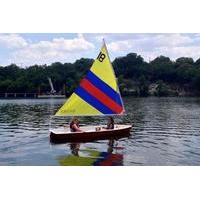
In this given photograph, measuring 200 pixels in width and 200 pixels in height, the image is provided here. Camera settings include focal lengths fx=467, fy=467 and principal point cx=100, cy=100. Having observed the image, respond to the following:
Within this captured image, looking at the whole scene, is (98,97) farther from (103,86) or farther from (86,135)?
(86,135)

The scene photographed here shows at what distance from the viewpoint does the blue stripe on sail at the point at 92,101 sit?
32469 mm

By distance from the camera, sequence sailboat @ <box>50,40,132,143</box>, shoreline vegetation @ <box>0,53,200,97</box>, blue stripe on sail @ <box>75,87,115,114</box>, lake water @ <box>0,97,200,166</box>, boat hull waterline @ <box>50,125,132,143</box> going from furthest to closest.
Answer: shoreline vegetation @ <box>0,53,200,97</box>
blue stripe on sail @ <box>75,87,115,114</box>
sailboat @ <box>50,40,132,143</box>
boat hull waterline @ <box>50,125,132,143</box>
lake water @ <box>0,97,200,166</box>

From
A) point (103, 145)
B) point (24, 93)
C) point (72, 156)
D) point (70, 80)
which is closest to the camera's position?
point (72, 156)

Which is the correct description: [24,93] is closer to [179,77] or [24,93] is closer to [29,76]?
[29,76]

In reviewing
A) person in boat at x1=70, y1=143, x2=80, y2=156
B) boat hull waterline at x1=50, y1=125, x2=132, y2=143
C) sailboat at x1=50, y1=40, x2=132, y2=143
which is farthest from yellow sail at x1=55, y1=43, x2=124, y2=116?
person in boat at x1=70, y1=143, x2=80, y2=156

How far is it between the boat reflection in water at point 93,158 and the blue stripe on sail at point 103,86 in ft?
18.4

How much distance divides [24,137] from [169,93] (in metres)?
81.1

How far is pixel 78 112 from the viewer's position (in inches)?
1268

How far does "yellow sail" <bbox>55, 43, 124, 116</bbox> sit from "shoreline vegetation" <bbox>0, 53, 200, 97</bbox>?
54.4 m

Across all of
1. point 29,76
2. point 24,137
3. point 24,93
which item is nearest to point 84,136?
point 24,137

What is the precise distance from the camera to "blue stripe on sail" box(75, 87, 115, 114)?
107 feet

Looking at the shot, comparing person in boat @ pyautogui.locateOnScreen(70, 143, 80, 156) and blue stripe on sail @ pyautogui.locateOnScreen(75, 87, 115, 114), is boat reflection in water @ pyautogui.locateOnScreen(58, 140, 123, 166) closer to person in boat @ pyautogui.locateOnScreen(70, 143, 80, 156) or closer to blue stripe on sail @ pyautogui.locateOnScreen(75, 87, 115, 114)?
person in boat @ pyautogui.locateOnScreen(70, 143, 80, 156)

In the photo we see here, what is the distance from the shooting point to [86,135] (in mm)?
30219

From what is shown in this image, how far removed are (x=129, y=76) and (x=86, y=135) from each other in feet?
246
